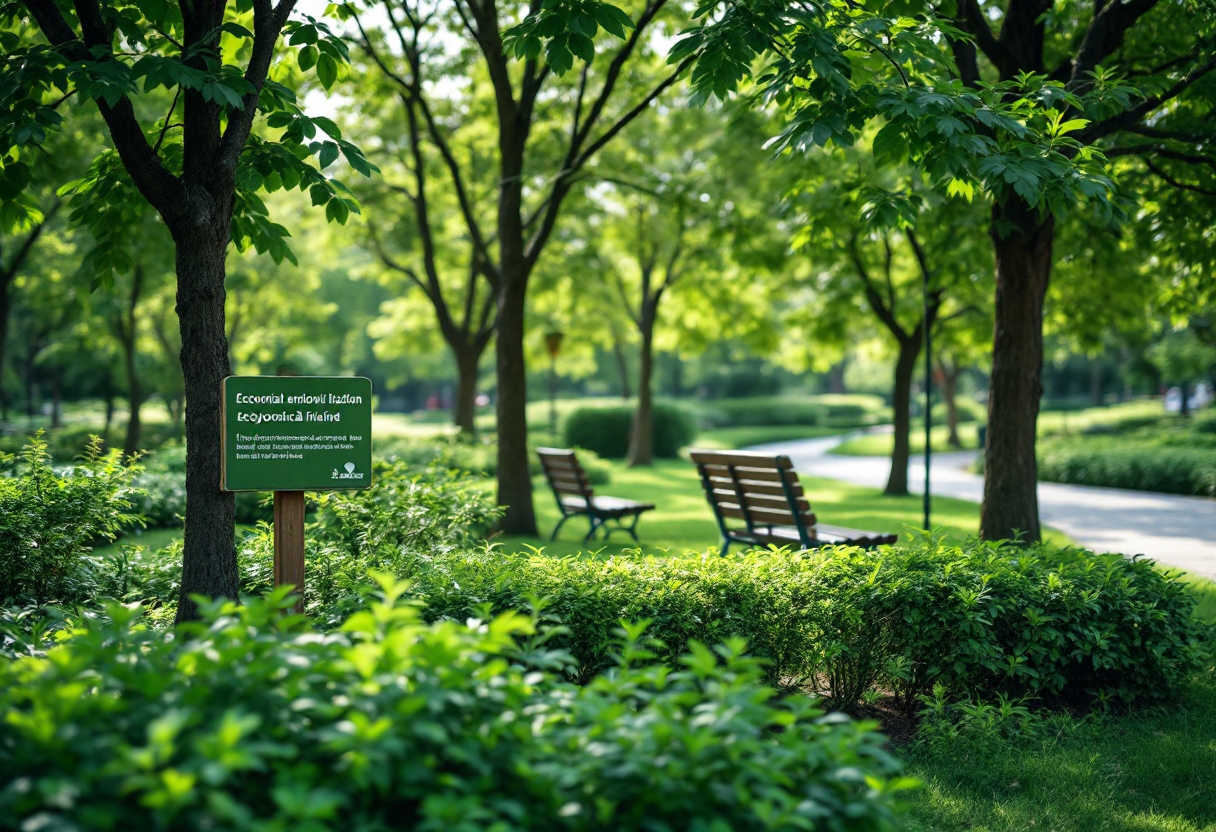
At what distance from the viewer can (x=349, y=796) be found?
2162 mm

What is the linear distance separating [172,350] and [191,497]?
28557mm

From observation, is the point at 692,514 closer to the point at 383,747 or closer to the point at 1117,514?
the point at 1117,514

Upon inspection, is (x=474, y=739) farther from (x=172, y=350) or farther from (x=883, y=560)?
(x=172, y=350)

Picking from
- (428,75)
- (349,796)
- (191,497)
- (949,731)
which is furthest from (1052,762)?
(428,75)

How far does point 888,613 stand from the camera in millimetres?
5059

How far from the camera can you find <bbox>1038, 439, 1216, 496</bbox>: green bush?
1628cm

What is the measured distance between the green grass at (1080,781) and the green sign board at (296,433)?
3.22 m

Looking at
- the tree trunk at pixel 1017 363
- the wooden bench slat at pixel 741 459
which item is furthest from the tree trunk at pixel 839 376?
the tree trunk at pixel 1017 363

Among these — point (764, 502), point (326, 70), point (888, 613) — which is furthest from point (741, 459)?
point (326, 70)

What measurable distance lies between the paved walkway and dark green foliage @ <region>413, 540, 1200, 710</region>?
185 centimetres

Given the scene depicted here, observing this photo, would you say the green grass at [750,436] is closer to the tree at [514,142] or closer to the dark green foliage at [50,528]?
the tree at [514,142]

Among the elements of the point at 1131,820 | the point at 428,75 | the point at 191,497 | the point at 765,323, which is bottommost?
the point at 1131,820

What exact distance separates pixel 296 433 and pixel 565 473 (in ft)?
22.2

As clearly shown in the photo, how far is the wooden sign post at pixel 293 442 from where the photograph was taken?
4.73 m
